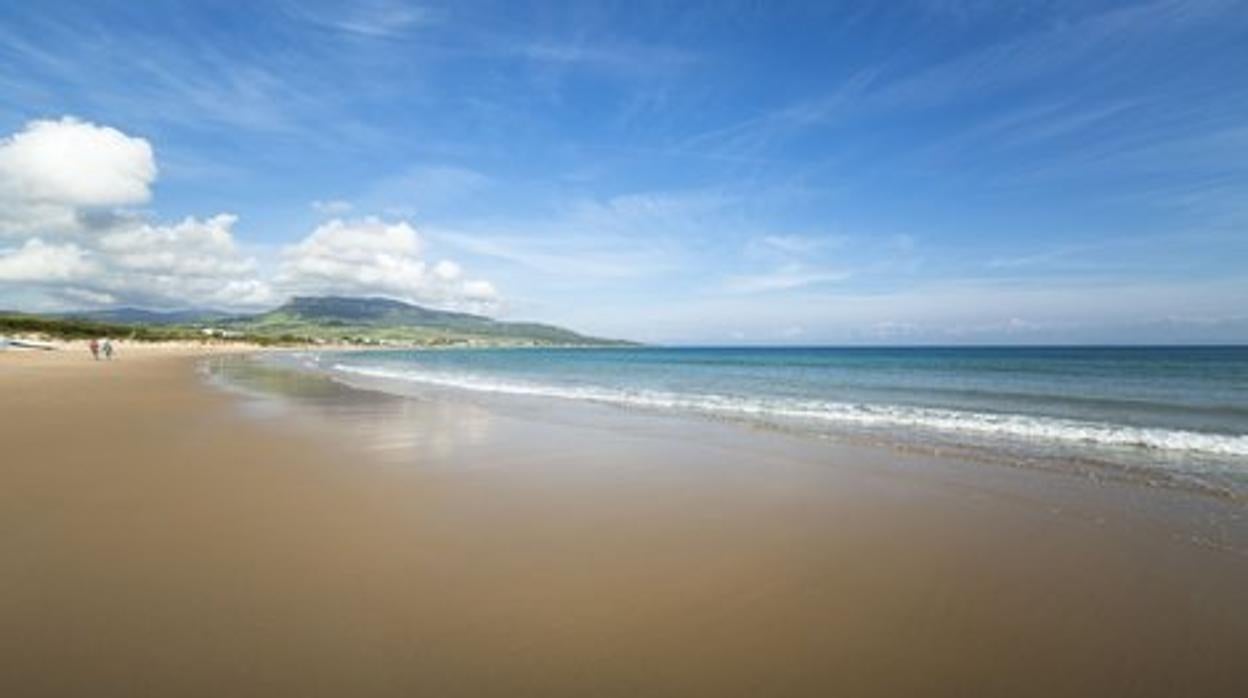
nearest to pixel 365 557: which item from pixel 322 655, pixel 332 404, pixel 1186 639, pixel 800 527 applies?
pixel 322 655

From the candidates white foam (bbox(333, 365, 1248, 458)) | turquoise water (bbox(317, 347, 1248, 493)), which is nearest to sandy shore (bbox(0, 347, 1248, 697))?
turquoise water (bbox(317, 347, 1248, 493))

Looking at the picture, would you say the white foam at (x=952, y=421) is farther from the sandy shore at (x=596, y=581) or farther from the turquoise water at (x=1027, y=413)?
the sandy shore at (x=596, y=581)

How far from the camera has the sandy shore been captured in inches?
154

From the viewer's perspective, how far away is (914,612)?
4.94 metres

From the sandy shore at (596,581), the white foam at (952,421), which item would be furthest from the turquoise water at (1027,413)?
the sandy shore at (596,581)

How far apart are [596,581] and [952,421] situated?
1558cm

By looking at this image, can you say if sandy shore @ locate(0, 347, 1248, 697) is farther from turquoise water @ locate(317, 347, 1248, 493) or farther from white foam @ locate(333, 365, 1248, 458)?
white foam @ locate(333, 365, 1248, 458)

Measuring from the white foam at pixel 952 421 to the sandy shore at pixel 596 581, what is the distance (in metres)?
5.85

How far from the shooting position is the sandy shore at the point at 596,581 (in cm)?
390

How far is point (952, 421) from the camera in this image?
18062mm

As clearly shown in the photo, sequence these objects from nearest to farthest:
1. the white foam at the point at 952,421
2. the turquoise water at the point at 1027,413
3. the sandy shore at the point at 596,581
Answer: the sandy shore at the point at 596,581 → the turquoise water at the point at 1027,413 → the white foam at the point at 952,421

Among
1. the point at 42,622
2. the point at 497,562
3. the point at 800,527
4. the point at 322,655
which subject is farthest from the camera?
the point at 800,527

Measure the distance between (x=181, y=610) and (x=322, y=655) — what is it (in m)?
1.40

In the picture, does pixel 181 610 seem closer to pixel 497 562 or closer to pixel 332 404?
pixel 497 562
